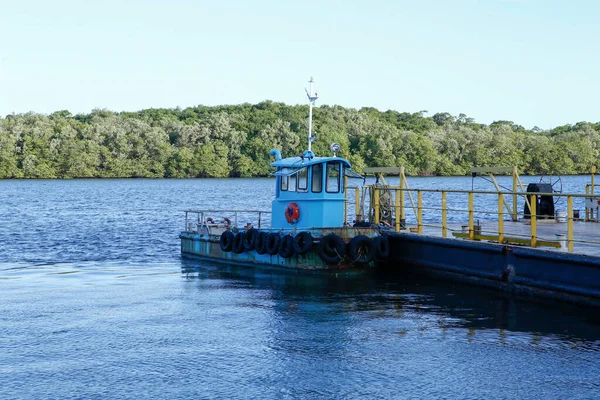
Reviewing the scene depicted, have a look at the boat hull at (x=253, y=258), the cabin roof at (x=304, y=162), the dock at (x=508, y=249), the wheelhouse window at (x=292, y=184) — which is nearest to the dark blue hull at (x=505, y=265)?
the dock at (x=508, y=249)

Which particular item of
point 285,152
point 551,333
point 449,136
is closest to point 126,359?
point 551,333

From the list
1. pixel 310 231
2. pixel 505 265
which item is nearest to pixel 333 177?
pixel 310 231

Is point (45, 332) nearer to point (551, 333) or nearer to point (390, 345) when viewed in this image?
point (390, 345)

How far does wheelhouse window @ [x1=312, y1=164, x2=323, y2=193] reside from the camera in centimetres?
2177

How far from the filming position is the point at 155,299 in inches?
713

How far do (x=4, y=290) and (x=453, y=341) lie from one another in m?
11.3

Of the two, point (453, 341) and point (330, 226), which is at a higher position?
point (330, 226)

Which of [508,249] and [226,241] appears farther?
[226,241]

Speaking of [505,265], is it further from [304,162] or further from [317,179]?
[304,162]

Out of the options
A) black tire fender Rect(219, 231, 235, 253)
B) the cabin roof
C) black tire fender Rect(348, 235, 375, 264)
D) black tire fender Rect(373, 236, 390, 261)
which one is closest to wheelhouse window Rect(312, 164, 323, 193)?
the cabin roof

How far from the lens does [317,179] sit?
2180cm

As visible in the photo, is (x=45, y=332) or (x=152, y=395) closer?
(x=152, y=395)

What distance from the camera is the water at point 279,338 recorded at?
1110cm

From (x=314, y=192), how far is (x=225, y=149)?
103 metres
